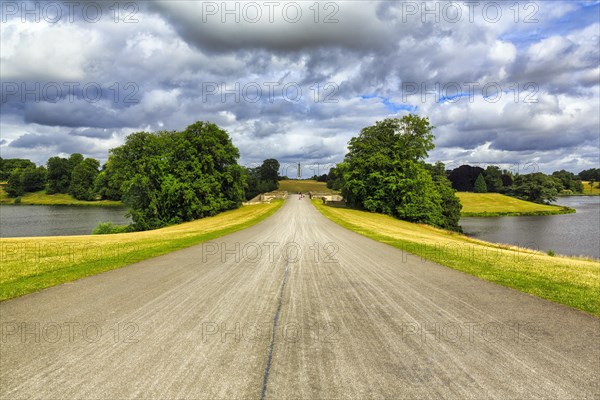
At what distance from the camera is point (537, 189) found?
11212 cm

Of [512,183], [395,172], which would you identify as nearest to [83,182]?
[395,172]

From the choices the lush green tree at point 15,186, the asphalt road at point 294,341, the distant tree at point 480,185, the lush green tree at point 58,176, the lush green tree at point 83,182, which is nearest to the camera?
the asphalt road at point 294,341

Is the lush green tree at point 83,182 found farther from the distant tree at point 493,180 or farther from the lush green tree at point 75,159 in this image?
the distant tree at point 493,180

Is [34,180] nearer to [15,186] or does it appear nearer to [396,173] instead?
[15,186]

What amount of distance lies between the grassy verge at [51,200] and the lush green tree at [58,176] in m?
3.27

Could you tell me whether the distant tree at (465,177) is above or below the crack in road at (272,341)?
above

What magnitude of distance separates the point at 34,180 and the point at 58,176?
12.5 metres

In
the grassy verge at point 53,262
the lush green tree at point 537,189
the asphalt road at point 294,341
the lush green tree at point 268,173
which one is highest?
the lush green tree at point 268,173

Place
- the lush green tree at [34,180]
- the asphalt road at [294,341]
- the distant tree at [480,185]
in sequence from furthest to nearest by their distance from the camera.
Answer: the distant tree at [480,185] < the lush green tree at [34,180] < the asphalt road at [294,341]

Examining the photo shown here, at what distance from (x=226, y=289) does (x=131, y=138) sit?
48.4m

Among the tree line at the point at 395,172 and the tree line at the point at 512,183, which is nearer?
the tree line at the point at 395,172

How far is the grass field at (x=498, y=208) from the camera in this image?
89.0 m

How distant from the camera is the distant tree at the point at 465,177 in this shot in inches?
6064

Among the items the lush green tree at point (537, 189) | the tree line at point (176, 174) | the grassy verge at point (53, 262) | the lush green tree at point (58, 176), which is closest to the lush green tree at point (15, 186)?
the lush green tree at point (58, 176)
